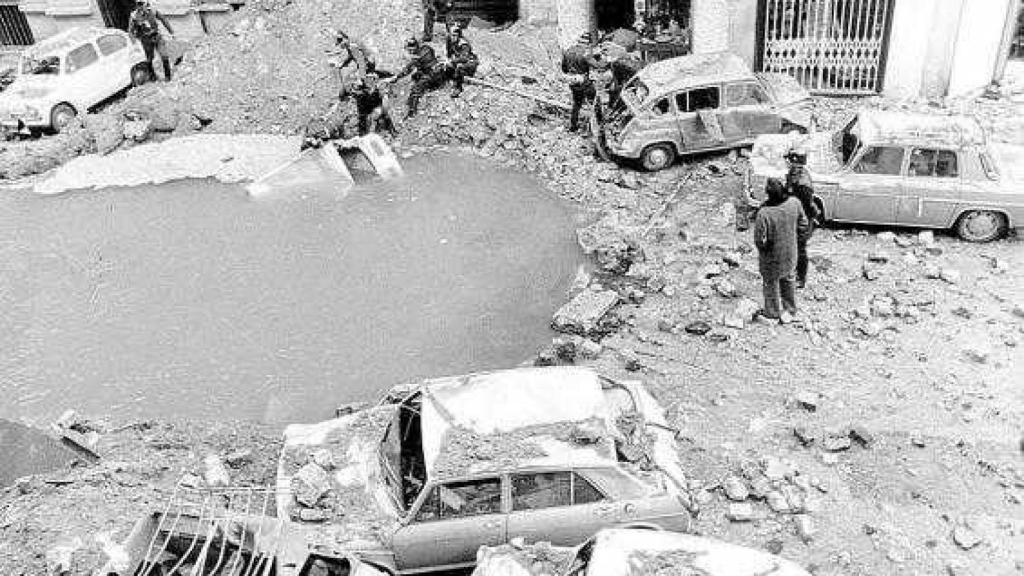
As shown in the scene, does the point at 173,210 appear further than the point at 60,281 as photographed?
Yes

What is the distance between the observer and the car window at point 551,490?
614 centimetres

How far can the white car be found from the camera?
15.4 m

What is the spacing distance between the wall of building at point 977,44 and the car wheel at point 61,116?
593 inches

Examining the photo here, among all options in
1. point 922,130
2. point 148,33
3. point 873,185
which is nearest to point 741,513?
point 873,185

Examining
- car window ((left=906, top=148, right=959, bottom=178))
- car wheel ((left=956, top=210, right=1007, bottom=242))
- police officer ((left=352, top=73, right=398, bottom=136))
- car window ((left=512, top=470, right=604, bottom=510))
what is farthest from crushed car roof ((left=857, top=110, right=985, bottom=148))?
police officer ((left=352, top=73, right=398, bottom=136))

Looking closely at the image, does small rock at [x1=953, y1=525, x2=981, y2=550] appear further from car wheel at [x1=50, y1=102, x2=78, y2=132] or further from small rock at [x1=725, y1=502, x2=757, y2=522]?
car wheel at [x1=50, y1=102, x2=78, y2=132]

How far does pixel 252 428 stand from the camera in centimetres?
870

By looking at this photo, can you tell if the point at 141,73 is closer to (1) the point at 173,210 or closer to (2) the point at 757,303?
(1) the point at 173,210

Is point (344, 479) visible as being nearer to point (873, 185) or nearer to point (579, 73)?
point (873, 185)

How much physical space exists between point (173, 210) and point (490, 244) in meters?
5.03

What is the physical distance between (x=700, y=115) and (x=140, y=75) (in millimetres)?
11246

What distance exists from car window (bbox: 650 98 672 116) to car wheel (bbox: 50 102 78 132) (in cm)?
1051

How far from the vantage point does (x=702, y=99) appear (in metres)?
11.9

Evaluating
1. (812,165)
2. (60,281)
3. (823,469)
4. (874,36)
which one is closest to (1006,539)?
(823,469)
